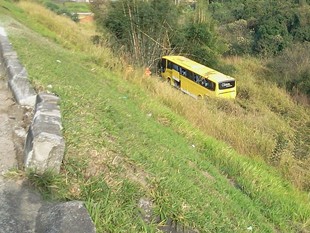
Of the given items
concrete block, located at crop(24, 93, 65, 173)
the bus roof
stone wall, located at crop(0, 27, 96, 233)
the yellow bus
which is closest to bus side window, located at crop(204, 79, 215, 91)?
→ the yellow bus

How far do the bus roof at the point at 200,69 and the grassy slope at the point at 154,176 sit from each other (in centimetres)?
1064

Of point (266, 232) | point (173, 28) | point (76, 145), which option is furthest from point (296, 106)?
point (76, 145)

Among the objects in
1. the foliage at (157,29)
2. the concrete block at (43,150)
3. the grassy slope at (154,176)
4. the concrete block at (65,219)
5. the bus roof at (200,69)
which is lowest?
the bus roof at (200,69)

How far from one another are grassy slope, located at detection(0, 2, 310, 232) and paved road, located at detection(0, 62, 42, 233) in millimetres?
188

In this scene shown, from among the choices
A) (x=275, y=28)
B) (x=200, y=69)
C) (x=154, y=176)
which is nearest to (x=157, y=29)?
(x=200, y=69)

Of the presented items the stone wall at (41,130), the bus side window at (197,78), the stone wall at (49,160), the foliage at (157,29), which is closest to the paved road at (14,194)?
the stone wall at (49,160)

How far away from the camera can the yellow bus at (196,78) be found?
54.2 feet

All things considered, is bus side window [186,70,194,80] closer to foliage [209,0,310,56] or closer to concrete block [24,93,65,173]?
foliage [209,0,310,56]

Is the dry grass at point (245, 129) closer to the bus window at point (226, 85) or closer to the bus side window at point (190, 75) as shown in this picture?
the bus window at point (226, 85)

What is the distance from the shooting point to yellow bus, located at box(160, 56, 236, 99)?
1653 centimetres

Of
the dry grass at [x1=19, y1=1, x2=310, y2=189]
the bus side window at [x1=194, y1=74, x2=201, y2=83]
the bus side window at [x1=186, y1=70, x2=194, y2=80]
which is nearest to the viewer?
the dry grass at [x1=19, y1=1, x2=310, y2=189]

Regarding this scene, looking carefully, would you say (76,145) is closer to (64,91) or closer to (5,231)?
(5,231)

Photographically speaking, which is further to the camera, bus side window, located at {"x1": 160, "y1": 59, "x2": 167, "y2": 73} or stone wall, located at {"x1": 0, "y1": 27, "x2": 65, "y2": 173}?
bus side window, located at {"x1": 160, "y1": 59, "x2": 167, "y2": 73}

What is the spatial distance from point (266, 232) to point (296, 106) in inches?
562
